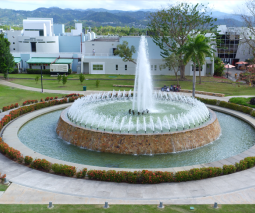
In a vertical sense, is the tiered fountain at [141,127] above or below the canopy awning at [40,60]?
below

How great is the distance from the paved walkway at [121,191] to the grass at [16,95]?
743 inches

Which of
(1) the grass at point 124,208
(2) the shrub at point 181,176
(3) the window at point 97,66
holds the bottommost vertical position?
(1) the grass at point 124,208

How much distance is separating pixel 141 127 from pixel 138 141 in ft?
6.70

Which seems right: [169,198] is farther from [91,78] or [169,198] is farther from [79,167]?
[91,78]

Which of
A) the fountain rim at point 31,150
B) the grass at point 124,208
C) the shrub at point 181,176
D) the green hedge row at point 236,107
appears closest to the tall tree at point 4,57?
the fountain rim at point 31,150

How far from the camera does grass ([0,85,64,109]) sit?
29984mm

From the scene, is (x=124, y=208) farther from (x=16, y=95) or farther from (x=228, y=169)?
(x=16, y=95)

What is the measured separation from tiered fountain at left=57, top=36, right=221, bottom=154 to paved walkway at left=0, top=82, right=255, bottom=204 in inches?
158

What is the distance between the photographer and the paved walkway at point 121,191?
1064 centimetres

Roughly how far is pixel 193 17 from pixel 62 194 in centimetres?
3984

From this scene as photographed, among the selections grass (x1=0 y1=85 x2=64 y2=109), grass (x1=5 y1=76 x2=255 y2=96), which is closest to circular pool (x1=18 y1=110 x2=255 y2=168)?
grass (x1=0 y1=85 x2=64 y2=109)

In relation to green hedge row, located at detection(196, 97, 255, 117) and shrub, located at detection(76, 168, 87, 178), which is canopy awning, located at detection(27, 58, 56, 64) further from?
shrub, located at detection(76, 168, 87, 178)

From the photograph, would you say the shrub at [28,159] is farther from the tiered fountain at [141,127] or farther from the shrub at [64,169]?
the tiered fountain at [141,127]

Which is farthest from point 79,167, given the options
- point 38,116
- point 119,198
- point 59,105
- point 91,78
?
point 91,78
